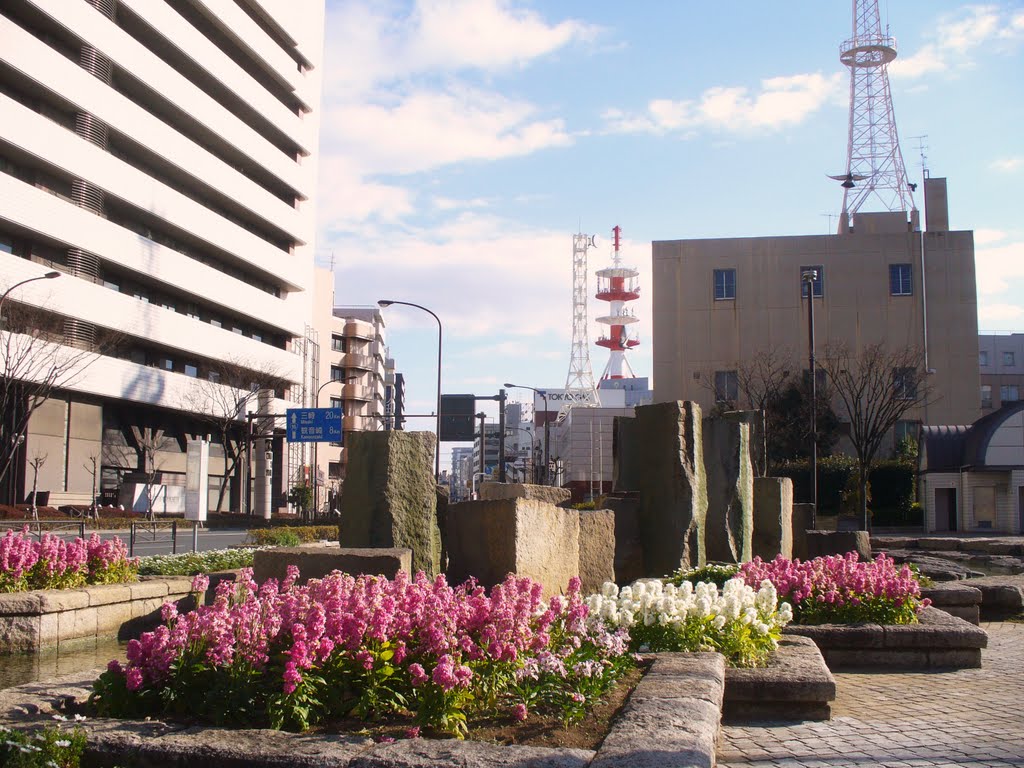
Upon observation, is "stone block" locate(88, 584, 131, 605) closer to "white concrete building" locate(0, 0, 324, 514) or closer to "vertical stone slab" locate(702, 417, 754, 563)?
"vertical stone slab" locate(702, 417, 754, 563)

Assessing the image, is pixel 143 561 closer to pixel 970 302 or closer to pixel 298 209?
pixel 970 302

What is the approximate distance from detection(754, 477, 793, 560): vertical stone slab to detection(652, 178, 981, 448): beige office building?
117ft

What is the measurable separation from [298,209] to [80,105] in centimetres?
2217

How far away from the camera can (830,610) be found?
9.49 meters

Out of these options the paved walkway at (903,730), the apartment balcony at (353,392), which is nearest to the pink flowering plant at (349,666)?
the paved walkway at (903,730)

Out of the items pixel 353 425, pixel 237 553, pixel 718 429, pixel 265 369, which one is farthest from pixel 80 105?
pixel 353 425

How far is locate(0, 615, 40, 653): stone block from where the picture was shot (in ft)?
27.1

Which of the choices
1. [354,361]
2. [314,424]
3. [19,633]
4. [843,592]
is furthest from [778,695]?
[354,361]

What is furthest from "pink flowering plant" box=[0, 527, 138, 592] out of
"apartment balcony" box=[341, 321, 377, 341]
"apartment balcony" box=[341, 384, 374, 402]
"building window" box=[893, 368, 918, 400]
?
"apartment balcony" box=[341, 321, 377, 341]

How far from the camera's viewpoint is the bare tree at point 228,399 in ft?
167

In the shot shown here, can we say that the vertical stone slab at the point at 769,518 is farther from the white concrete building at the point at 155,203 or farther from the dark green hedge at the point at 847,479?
the white concrete building at the point at 155,203

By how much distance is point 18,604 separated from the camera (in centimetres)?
830

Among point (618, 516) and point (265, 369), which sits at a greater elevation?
point (265, 369)

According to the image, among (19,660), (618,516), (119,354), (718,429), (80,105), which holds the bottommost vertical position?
(19,660)
